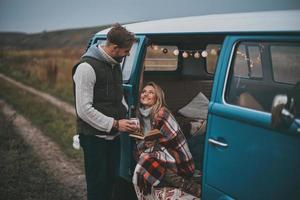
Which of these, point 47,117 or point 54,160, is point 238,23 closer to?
point 54,160

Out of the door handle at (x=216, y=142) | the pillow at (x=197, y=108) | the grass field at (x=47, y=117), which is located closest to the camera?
the door handle at (x=216, y=142)

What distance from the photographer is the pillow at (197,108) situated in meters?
4.86

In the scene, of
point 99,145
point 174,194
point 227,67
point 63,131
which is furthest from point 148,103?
point 63,131

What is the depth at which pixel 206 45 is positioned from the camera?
5.34 meters

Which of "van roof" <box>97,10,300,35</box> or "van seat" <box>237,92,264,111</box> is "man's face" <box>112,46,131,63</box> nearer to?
"van roof" <box>97,10,300,35</box>

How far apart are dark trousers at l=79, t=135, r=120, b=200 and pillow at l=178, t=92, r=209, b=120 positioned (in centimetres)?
136

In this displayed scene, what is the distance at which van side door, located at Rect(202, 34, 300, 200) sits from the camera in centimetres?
250

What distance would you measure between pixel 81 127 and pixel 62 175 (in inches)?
106

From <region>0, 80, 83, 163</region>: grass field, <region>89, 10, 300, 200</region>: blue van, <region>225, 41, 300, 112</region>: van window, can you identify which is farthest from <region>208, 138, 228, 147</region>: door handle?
<region>0, 80, 83, 163</region>: grass field

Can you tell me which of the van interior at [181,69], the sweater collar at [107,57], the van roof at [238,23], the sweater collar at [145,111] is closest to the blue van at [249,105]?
the van roof at [238,23]

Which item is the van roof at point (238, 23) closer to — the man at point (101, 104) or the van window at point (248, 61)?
the van window at point (248, 61)

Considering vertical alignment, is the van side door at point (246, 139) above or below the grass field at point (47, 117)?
above

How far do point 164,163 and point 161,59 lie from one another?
1.98 metres

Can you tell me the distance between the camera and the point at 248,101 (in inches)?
112
